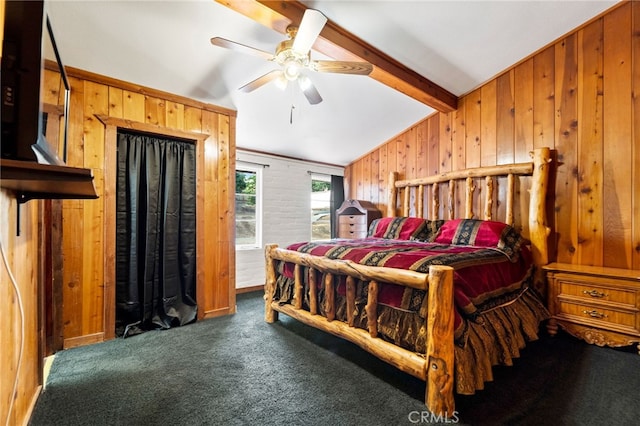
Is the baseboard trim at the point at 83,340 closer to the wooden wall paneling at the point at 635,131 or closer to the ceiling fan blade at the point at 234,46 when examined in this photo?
the ceiling fan blade at the point at 234,46

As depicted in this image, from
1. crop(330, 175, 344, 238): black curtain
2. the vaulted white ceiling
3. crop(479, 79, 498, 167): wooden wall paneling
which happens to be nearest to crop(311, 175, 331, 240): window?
crop(330, 175, 344, 238): black curtain

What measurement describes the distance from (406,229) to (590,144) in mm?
1780

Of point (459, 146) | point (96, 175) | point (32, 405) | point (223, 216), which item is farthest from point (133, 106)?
point (459, 146)

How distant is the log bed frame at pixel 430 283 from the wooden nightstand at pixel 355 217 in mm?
602

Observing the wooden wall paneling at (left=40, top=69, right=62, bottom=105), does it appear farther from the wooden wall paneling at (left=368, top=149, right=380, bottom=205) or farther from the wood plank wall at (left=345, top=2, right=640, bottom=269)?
the wood plank wall at (left=345, top=2, right=640, bottom=269)

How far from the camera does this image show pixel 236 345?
2236 millimetres

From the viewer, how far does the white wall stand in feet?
12.9

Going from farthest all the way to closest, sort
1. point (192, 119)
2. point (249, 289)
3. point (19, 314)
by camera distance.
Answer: point (249, 289) < point (192, 119) < point (19, 314)

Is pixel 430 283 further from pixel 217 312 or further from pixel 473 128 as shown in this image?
pixel 473 128

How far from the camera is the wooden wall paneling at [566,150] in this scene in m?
2.62

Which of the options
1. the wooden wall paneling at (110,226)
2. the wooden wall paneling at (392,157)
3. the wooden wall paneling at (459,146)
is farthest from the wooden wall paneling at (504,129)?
the wooden wall paneling at (110,226)

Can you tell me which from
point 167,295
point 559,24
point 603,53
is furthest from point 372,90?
point 167,295

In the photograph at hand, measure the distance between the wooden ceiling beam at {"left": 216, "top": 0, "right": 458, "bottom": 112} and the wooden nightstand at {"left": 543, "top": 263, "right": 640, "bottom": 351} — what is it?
2.03m

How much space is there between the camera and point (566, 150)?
267 cm
